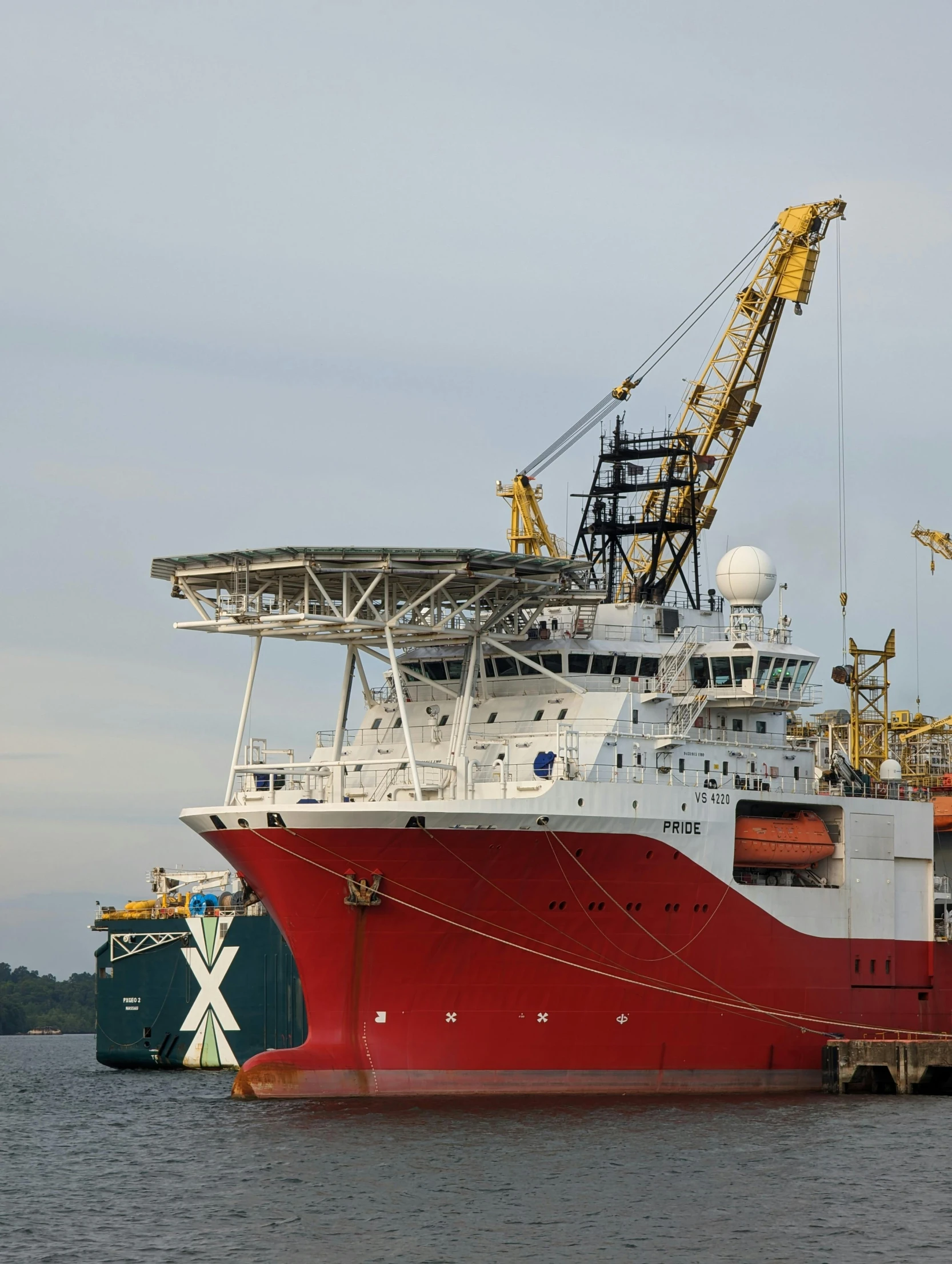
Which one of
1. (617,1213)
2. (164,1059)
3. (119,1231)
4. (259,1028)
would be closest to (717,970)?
(617,1213)

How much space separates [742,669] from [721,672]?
1.77 feet

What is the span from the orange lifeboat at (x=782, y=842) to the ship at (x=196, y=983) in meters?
20.7

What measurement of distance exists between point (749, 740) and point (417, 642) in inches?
376

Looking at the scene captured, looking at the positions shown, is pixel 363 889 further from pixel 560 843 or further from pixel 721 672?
pixel 721 672

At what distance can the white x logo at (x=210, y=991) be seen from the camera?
212 ft

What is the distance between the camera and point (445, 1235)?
2992 cm

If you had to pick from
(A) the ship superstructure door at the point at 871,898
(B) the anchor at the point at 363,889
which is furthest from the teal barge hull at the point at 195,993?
(B) the anchor at the point at 363,889

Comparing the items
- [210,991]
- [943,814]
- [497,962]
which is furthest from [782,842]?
[210,991]

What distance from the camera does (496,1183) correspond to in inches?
1308

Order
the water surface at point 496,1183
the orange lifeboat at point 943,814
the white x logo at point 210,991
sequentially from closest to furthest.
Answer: the water surface at point 496,1183 → the orange lifeboat at point 943,814 → the white x logo at point 210,991

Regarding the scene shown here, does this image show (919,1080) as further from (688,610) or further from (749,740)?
(688,610)

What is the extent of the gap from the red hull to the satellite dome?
339 inches

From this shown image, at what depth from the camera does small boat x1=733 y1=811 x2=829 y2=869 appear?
149 ft

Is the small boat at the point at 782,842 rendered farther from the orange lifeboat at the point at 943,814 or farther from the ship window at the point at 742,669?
the orange lifeboat at the point at 943,814
